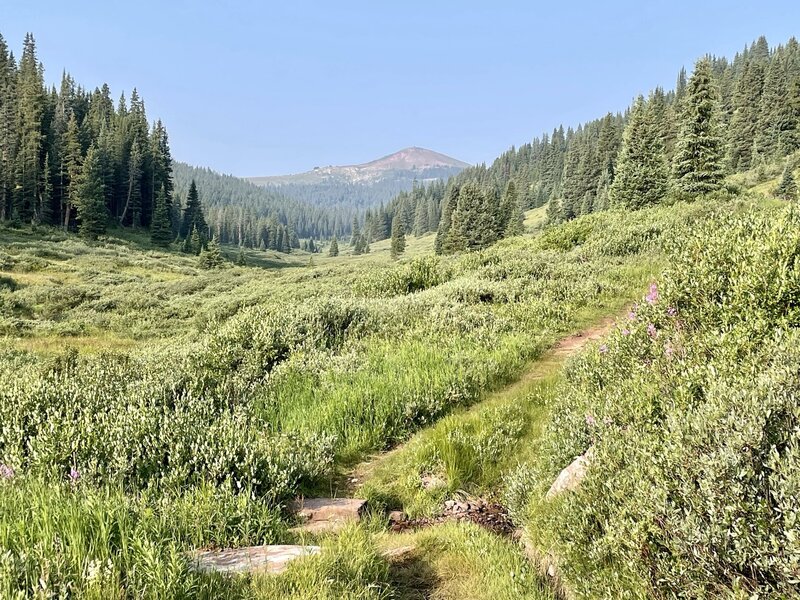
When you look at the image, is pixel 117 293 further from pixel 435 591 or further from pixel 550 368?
pixel 435 591

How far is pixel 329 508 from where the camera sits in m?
4.59

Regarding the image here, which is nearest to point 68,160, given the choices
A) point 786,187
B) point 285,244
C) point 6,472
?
point 6,472

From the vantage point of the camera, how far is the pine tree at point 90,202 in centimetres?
7231

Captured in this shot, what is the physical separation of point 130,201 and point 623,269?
324 feet

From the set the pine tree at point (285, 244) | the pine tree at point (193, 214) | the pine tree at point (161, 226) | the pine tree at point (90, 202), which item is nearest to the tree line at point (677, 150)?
the pine tree at point (161, 226)

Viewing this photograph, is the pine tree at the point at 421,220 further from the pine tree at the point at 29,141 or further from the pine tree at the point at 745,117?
the pine tree at the point at 29,141

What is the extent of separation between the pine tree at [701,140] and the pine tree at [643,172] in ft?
26.2

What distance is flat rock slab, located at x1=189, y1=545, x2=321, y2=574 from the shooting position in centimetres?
303

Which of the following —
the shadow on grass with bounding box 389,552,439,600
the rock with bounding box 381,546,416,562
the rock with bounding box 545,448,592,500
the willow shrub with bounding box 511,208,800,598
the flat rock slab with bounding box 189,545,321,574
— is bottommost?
the shadow on grass with bounding box 389,552,439,600

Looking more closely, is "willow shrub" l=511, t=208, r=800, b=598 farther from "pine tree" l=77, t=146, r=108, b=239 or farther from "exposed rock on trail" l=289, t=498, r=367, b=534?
"pine tree" l=77, t=146, r=108, b=239

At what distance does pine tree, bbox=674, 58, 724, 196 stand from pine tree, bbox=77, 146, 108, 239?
7954 centimetres

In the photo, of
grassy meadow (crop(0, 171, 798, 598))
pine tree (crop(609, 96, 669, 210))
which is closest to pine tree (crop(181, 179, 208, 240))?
pine tree (crop(609, 96, 669, 210))

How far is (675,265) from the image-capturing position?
595cm

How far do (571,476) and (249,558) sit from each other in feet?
9.36
